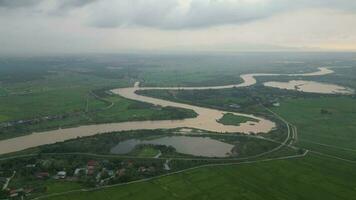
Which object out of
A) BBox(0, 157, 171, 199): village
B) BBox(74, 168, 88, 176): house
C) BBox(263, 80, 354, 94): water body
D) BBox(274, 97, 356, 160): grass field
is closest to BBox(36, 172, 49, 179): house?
BBox(0, 157, 171, 199): village

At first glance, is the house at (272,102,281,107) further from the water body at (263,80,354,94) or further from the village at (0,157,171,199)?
the village at (0,157,171,199)

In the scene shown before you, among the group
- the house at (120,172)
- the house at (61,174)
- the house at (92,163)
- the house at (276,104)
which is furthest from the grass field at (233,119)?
the house at (61,174)

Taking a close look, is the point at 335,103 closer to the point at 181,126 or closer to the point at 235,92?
the point at 235,92

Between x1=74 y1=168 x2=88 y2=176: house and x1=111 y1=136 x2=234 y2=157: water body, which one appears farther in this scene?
x1=111 y1=136 x2=234 y2=157: water body

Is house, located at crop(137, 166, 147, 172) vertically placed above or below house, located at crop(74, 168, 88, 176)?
above

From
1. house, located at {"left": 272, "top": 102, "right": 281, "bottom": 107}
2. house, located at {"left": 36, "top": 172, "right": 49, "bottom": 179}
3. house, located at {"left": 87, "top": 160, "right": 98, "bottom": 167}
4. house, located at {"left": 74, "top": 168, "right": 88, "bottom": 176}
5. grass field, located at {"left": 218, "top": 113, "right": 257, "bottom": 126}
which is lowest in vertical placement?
house, located at {"left": 36, "top": 172, "right": 49, "bottom": 179}

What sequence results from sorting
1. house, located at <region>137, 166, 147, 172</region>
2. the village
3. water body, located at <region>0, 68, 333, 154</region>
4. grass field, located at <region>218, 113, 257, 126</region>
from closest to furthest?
1. the village
2. house, located at <region>137, 166, 147, 172</region>
3. water body, located at <region>0, 68, 333, 154</region>
4. grass field, located at <region>218, 113, 257, 126</region>

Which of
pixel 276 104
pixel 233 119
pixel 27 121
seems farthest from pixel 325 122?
pixel 27 121
